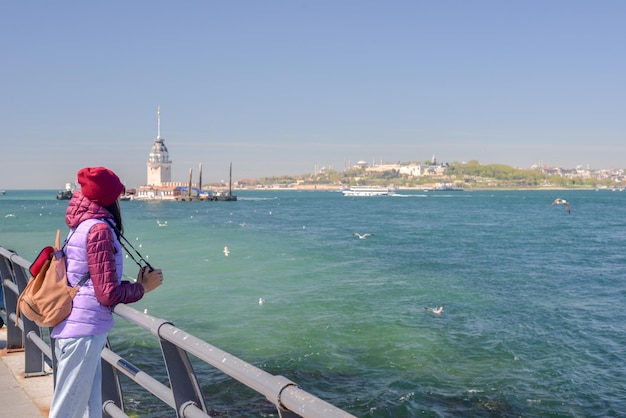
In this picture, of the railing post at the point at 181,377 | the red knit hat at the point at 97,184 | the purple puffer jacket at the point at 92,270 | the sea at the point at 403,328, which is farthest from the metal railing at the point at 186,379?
the sea at the point at 403,328

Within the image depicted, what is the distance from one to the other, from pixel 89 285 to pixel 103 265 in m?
0.18

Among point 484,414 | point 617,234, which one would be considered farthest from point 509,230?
point 484,414

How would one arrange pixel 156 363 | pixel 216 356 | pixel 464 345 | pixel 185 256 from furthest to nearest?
pixel 185 256 → pixel 464 345 → pixel 156 363 → pixel 216 356

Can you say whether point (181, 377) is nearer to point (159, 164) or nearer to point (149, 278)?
point (149, 278)

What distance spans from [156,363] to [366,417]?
5.35 m

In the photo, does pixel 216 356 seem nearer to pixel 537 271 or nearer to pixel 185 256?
pixel 537 271

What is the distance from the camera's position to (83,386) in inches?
126

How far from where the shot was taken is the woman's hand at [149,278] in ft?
10.7

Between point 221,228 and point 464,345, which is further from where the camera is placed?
point 221,228

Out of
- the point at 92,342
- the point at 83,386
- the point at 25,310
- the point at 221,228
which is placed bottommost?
the point at 221,228

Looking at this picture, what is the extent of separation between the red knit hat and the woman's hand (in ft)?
1.48

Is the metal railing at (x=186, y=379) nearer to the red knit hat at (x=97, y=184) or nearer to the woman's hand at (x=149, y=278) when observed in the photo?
the woman's hand at (x=149, y=278)

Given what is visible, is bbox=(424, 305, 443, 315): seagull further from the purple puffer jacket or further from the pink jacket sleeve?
the pink jacket sleeve

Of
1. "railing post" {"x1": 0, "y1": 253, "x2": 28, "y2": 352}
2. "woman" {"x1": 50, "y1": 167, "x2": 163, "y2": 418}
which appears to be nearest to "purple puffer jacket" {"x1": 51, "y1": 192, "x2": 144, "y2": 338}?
"woman" {"x1": 50, "y1": 167, "x2": 163, "y2": 418}
